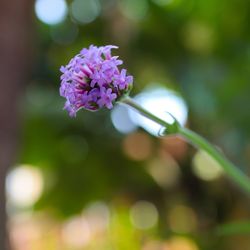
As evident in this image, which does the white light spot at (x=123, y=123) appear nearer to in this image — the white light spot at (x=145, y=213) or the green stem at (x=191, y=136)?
the white light spot at (x=145, y=213)

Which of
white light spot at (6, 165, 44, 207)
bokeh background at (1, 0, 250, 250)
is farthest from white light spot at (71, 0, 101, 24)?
white light spot at (6, 165, 44, 207)

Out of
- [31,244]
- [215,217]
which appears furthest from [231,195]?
[31,244]

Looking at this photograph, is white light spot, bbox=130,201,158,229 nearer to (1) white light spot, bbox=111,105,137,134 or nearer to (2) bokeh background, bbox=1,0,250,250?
(2) bokeh background, bbox=1,0,250,250

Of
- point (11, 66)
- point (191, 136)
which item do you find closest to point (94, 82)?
point (191, 136)

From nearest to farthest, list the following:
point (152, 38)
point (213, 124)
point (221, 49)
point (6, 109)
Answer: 1. point (6, 109)
2. point (213, 124)
3. point (221, 49)
4. point (152, 38)

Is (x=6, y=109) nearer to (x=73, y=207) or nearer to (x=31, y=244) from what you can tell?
(x=73, y=207)

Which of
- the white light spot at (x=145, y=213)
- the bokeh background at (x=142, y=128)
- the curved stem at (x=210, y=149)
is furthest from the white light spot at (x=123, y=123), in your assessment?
the curved stem at (x=210, y=149)
